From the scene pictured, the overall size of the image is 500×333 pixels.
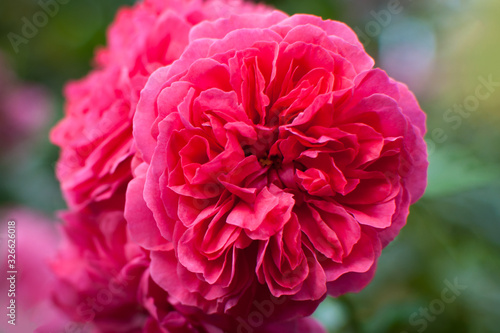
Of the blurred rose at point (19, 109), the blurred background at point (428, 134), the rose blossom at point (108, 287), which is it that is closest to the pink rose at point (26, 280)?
the rose blossom at point (108, 287)

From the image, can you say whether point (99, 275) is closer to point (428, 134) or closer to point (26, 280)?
point (26, 280)

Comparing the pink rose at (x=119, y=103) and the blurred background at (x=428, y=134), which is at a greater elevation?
the pink rose at (x=119, y=103)

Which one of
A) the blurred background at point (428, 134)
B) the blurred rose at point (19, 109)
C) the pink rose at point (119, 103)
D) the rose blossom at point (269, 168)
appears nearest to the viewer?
the rose blossom at point (269, 168)

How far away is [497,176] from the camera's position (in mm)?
886

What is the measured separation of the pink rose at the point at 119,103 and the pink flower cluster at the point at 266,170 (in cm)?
5

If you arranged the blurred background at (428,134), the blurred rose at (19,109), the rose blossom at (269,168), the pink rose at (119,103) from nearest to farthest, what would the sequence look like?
the rose blossom at (269,168) < the pink rose at (119,103) < the blurred background at (428,134) < the blurred rose at (19,109)

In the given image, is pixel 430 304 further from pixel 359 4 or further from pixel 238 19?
pixel 359 4

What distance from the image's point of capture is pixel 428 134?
1091 millimetres

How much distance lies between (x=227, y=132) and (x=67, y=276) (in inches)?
13.3

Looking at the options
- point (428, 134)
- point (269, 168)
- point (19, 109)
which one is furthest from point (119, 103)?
point (19, 109)

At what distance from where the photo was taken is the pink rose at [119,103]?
0.62 meters

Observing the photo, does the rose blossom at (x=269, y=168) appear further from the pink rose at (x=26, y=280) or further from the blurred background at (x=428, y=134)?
the blurred background at (x=428, y=134)

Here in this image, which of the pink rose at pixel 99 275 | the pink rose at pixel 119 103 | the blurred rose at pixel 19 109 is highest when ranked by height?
the pink rose at pixel 119 103

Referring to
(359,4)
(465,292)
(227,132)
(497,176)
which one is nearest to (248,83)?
(227,132)
